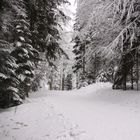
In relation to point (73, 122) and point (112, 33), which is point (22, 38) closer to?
point (112, 33)

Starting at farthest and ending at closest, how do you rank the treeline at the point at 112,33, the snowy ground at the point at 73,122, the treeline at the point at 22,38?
the treeline at the point at 112,33 < the snowy ground at the point at 73,122 < the treeline at the point at 22,38

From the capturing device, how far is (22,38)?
12.1 meters

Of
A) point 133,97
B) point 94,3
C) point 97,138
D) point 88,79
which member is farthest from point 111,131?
point 88,79

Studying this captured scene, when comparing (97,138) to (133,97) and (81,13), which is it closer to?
(133,97)

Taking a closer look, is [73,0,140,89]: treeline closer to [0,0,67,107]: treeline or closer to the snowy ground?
[0,0,67,107]: treeline

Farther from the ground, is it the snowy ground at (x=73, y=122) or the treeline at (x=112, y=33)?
the treeline at (x=112, y=33)

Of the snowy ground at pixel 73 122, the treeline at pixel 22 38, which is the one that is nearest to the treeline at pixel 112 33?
the treeline at pixel 22 38

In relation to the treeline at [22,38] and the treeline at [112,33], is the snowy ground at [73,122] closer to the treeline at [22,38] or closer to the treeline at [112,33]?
the treeline at [22,38]

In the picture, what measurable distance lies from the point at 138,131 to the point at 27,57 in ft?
26.1

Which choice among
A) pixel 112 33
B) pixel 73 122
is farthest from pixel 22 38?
pixel 73 122

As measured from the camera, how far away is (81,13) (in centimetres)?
1189

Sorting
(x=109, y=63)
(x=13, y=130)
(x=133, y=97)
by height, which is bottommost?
(x=13, y=130)

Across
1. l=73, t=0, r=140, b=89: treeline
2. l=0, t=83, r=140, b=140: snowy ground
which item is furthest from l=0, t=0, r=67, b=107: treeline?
l=73, t=0, r=140, b=89: treeline

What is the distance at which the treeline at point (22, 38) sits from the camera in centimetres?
606
